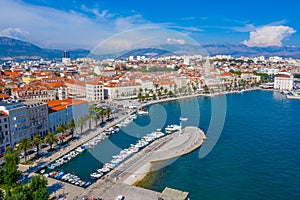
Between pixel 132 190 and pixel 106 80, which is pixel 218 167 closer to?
pixel 132 190

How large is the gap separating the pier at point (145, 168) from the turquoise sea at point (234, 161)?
0.33m

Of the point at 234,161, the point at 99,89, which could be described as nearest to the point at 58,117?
the point at 234,161

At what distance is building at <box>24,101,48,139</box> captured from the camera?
816cm

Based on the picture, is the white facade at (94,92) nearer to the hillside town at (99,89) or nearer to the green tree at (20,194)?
the hillside town at (99,89)

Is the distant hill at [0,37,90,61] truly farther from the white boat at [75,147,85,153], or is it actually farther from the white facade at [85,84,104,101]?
the white boat at [75,147,85,153]

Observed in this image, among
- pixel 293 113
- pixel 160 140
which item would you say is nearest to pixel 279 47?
pixel 293 113

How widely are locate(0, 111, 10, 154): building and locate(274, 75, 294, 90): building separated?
928 inches

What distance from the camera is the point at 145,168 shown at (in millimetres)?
6527

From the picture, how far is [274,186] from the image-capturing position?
5898mm

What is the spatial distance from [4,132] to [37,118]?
4.16 feet

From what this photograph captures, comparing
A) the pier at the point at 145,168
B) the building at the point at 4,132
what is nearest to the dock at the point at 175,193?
the pier at the point at 145,168

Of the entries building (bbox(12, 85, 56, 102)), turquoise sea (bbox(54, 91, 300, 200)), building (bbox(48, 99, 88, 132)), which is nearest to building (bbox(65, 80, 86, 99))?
→ building (bbox(12, 85, 56, 102))

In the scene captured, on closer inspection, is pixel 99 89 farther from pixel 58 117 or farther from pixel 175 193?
pixel 175 193

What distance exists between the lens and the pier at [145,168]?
5223mm
